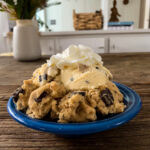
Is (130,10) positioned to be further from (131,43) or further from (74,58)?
(74,58)

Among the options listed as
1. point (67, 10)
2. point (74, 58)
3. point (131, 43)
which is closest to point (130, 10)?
point (131, 43)

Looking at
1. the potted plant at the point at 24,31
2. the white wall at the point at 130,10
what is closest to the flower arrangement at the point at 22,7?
the potted plant at the point at 24,31

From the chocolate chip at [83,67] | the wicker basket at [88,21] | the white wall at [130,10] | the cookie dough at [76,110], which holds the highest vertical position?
the white wall at [130,10]

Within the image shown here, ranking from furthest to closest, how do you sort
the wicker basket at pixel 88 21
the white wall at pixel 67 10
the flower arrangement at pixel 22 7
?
1. the white wall at pixel 67 10
2. the wicker basket at pixel 88 21
3. the flower arrangement at pixel 22 7

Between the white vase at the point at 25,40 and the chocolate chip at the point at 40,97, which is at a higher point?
the white vase at the point at 25,40

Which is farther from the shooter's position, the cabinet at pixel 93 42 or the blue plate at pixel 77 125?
the cabinet at pixel 93 42

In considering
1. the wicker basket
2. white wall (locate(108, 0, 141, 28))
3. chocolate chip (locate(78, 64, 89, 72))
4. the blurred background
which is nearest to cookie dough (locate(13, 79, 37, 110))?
chocolate chip (locate(78, 64, 89, 72))

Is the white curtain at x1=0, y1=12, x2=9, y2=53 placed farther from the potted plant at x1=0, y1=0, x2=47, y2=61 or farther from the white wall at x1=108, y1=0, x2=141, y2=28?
the white wall at x1=108, y1=0, x2=141, y2=28

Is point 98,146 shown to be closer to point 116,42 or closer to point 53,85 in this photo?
point 53,85

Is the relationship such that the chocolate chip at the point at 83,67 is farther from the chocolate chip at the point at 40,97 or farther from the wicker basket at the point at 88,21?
the wicker basket at the point at 88,21
